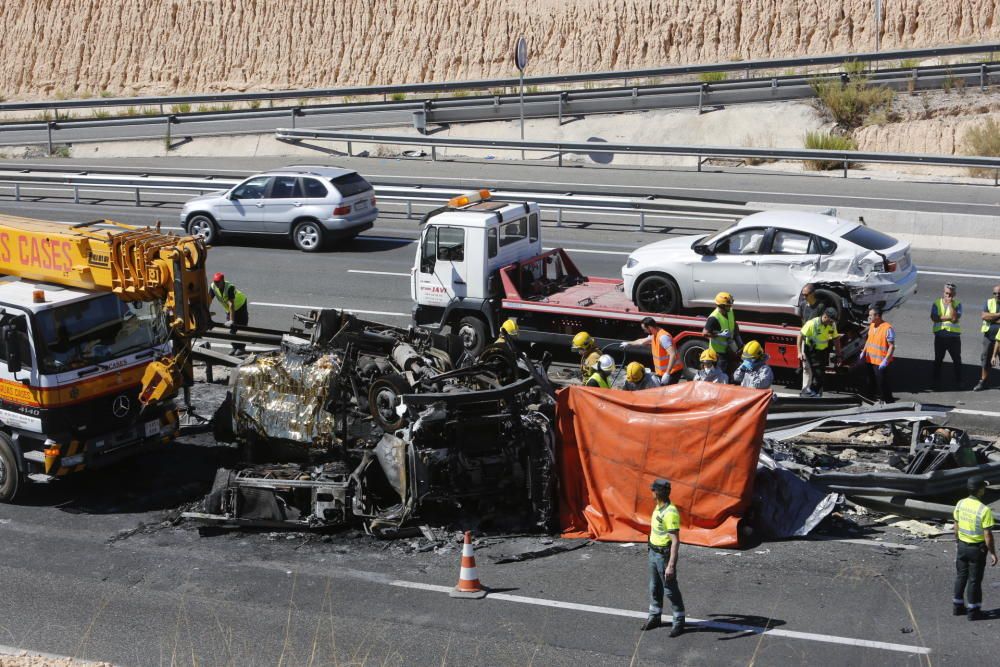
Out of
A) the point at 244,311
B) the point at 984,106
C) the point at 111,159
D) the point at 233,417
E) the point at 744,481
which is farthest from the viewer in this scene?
the point at 111,159

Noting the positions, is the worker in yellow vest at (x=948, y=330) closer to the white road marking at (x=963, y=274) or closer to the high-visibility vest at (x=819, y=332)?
the high-visibility vest at (x=819, y=332)

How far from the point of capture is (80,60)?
48688 millimetres

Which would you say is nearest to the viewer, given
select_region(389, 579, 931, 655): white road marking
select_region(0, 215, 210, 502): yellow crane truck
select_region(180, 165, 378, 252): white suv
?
select_region(389, 579, 931, 655): white road marking

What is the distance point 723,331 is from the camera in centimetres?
1487

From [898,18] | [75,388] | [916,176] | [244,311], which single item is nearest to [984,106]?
[916,176]

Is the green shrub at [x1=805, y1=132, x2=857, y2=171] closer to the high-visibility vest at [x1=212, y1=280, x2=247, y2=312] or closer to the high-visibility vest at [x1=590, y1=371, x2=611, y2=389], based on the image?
the high-visibility vest at [x1=212, y1=280, x2=247, y2=312]

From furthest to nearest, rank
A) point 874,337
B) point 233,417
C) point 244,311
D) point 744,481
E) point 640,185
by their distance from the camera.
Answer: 1. point 640,185
2. point 244,311
3. point 874,337
4. point 233,417
5. point 744,481

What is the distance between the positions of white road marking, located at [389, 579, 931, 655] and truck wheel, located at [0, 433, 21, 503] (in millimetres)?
4730

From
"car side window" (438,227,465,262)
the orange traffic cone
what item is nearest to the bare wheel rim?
"car side window" (438,227,465,262)

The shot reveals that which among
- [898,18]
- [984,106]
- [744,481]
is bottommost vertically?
[744,481]

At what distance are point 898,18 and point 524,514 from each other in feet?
102

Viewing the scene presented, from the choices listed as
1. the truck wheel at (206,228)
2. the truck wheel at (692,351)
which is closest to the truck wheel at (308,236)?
the truck wheel at (206,228)

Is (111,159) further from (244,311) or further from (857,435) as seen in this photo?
(857,435)

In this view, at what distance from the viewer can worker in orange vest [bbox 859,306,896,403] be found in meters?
14.5
